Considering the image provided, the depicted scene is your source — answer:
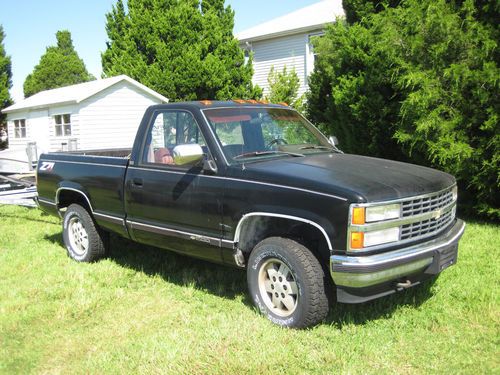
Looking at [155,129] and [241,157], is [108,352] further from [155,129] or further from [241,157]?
[155,129]

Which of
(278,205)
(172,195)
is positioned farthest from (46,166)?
(278,205)

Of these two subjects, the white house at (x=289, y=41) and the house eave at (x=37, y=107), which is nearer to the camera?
the house eave at (x=37, y=107)

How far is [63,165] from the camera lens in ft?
21.0

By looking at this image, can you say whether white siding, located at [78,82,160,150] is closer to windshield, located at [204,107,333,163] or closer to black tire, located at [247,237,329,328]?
windshield, located at [204,107,333,163]

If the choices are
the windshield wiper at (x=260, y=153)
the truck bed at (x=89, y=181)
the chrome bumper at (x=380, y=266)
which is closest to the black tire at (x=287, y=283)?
the chrome bumper at (x=380, y=266)

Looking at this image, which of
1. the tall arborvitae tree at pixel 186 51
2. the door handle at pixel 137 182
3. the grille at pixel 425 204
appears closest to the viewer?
the grille at pixel 425 204

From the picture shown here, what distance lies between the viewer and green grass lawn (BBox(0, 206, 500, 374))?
12.0ft

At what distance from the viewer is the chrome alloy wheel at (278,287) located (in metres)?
4.17

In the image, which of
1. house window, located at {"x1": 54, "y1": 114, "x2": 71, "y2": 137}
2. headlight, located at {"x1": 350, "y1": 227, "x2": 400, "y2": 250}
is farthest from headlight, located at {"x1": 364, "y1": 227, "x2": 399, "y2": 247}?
house window, located at {"x1": 54, "y1": 114, "x2": 71, "y2": 137}

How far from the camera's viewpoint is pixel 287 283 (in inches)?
165

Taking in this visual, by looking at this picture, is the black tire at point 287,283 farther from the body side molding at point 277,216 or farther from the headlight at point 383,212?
the headlight at point 383,212

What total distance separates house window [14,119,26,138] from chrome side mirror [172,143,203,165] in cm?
2089

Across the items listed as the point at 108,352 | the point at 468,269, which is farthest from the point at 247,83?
the point at 108,352

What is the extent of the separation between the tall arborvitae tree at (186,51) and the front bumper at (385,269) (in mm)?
15453
